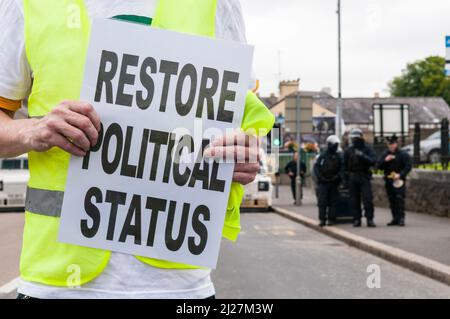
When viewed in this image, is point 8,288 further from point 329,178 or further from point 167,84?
point 329,178

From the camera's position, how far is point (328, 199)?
14.6 metres

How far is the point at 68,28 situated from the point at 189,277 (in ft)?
2.35

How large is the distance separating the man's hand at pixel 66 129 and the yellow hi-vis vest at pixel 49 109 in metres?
0.10

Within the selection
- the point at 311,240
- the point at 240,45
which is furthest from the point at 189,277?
the point at 311,240

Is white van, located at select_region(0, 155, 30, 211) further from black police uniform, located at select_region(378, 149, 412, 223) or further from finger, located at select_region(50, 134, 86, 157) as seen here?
finger, located at select_region(50, 134, 86, 157)

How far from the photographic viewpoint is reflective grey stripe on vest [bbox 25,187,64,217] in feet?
5.81

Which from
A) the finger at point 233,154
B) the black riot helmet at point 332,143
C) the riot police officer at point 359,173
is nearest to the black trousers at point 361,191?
the riot police officer at point 359,173

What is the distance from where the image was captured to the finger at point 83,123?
5.27 ft

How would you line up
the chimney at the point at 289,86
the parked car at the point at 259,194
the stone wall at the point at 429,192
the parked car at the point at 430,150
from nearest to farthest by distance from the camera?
the stone wall at the point at 429,192, the parked car at the point at 430,150, the parked car at the point at 259,194, the chimney at the point at 289,86

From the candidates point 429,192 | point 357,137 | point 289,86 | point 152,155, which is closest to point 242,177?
point 152,155

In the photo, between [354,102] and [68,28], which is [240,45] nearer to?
[68,28]

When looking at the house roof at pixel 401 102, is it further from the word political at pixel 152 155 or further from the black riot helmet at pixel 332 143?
the word political at pixel 152 155

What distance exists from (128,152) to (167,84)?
0.66ft

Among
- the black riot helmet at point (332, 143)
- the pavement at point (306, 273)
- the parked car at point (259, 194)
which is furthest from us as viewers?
the parked car at point (259, 194)
